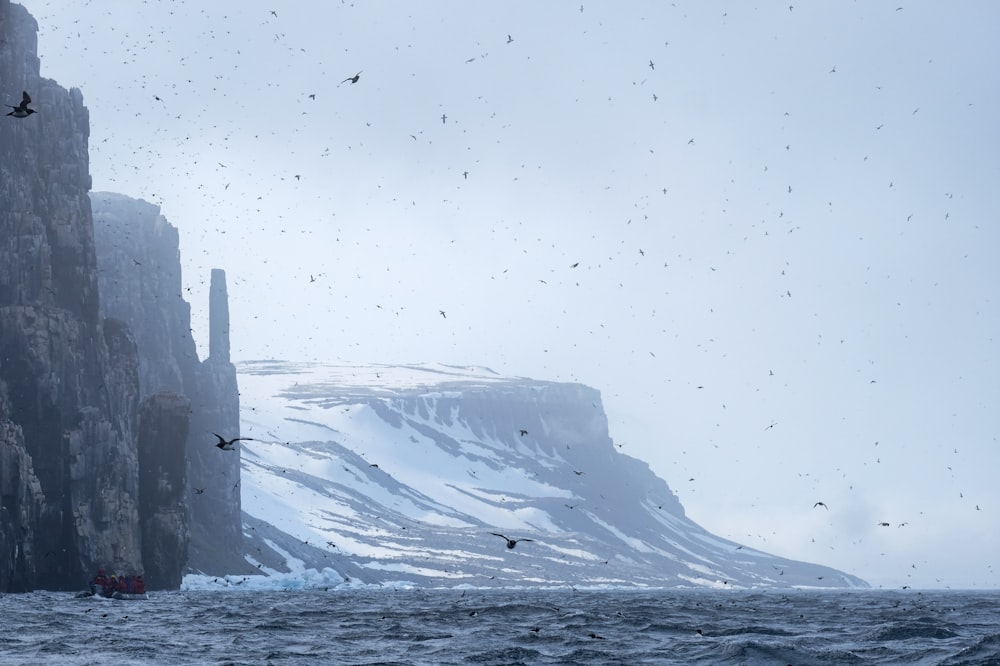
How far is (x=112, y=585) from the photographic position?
150875mm

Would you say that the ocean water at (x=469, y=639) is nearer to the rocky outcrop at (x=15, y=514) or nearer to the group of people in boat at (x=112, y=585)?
the group of people in boat at (x=112, y=585)

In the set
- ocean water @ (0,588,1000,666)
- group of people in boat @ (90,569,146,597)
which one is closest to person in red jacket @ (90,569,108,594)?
group of people in boat @ (90,569,146,597)

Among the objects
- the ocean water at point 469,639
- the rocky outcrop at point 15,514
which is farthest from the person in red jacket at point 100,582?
the ocean water at point 469,639

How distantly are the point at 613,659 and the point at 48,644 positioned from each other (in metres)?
28.1

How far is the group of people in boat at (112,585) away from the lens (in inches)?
5920

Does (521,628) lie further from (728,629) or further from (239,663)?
(239,663)

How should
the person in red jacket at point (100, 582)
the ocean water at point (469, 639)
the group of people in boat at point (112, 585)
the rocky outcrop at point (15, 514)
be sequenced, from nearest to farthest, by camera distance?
the ocean water at point (469, 639) < the group of people in boat at point (112, 585) < the person in red jacket at point (100, 582) < the rocky outcrop at point (15, 514)

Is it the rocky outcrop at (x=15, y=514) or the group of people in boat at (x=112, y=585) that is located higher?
the rocky outcrop at (x=15, y=514)

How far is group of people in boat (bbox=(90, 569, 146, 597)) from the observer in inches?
5920

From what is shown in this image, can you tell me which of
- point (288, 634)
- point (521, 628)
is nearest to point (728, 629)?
point (521, 628)

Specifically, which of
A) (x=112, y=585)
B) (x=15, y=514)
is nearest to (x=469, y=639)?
(x=112, y=585)

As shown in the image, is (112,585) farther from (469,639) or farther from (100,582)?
(469,639)

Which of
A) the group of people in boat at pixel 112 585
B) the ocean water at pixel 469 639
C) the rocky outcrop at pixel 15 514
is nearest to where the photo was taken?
the ocean water at pixel 469 639

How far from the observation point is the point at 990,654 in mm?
61938
